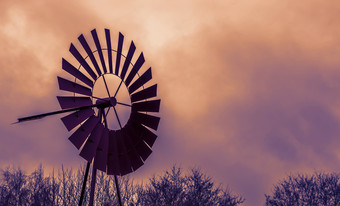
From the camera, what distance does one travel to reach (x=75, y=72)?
757cm

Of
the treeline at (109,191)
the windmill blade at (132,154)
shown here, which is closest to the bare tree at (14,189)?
the treeline at (109,191)

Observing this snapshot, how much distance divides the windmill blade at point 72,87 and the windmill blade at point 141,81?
1321 mm

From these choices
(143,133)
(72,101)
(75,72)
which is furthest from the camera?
(143,133)

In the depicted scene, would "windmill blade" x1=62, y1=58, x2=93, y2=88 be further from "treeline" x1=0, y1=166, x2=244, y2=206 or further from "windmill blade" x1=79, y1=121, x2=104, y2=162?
"treeline" x1=0, y1=166, x2=244, y2=206

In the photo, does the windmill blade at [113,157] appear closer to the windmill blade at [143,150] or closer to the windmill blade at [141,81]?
the windmill blade at [143,150]

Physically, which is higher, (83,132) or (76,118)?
(76,118)

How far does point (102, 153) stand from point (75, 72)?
1648mm

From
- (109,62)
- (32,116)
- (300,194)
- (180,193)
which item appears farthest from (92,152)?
(300,194)

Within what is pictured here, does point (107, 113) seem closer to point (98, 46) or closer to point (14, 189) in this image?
point (98, 46)

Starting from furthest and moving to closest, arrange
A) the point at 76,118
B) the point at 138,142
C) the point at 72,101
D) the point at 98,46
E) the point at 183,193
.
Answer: the point at 183,193, the point at 138,142, the point at 98,46, the point at 72,101, the point at 76,118

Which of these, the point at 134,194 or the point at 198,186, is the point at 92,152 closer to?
the point at 198,186

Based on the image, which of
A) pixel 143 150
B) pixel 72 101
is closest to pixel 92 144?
pixel 72 101

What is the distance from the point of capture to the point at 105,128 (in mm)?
7641

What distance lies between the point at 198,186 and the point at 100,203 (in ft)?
17.2
